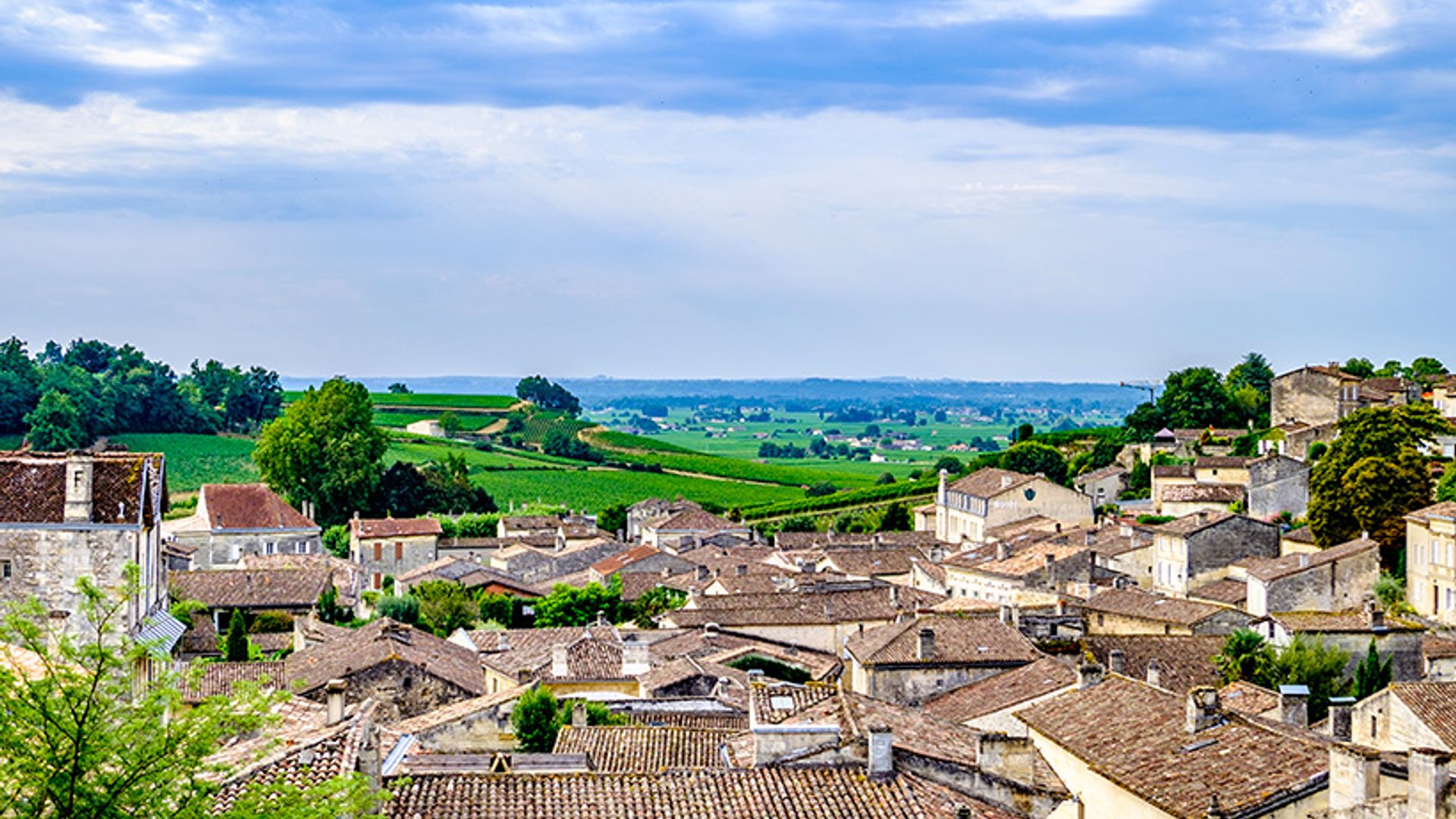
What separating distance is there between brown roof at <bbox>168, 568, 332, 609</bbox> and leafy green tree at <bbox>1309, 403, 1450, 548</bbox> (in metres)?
36.7

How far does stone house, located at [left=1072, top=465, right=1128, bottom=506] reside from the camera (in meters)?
89.8

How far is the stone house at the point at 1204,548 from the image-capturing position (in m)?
59.4

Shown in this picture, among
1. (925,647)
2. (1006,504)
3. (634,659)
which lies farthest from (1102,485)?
(634,659)

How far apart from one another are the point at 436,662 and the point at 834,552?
35920 mm

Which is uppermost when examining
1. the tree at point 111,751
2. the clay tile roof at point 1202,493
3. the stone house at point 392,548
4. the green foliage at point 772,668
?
the tree at point 111,751

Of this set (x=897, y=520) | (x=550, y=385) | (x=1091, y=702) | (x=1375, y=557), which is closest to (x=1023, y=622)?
(x=1375, y=557)

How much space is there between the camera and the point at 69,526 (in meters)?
26.2

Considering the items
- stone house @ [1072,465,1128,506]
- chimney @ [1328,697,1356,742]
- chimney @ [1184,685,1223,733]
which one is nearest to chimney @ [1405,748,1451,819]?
chimney @ [1184,685,1223,733]

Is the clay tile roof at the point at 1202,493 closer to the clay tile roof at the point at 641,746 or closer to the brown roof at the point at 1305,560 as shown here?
the brown roof at the point at 1305,560

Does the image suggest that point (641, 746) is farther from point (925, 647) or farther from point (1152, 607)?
point (1152, 607)

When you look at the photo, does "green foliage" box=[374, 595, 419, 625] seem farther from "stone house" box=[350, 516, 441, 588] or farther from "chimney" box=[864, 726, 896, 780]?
"chimney" box=[864, 726, 896, 780]

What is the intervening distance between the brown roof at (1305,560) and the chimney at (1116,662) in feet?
48.4

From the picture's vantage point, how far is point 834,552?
7300 centimetres

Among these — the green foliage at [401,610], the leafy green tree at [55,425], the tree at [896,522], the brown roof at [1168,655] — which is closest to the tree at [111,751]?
the brown roof at [1168,655]
